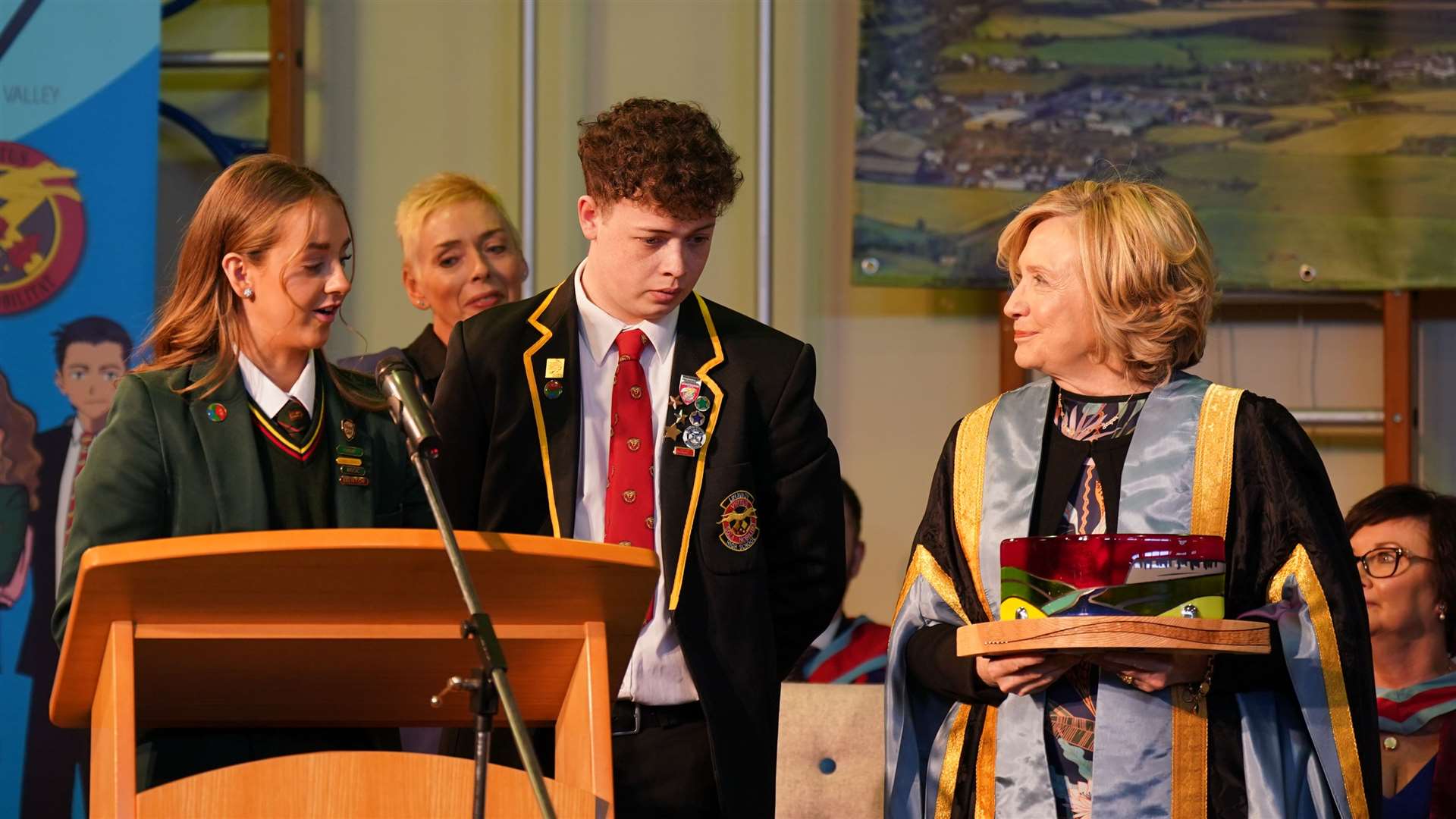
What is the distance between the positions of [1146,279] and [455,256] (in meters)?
1.82

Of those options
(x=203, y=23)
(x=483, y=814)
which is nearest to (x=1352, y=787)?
(x=483, y=814)

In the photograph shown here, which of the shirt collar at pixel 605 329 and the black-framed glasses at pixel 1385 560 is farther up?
the shirt collar at pixel 605 329

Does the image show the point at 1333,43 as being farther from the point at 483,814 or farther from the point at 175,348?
the point at 483,814

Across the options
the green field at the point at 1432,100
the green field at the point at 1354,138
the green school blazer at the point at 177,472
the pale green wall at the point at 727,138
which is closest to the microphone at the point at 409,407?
the green school blazer at the point at 177,472

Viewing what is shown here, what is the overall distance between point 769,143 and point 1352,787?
121 inches

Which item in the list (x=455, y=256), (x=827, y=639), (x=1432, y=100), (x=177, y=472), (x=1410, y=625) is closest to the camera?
(x=177, y=472)

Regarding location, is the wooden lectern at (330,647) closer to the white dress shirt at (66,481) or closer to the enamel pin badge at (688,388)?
the enamel pin badge at (688,388)

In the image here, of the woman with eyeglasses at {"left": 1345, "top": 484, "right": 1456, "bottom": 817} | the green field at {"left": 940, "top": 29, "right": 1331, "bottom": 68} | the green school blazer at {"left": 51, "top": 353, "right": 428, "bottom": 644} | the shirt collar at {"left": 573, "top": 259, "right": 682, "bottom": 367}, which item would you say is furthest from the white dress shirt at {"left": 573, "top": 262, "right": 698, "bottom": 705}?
the green field at {"left": 940, "top": 29, "right": 1331, "bottom": 68}

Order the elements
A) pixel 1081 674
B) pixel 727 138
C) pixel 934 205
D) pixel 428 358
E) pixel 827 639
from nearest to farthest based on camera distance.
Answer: pixel 1081 674 < pixel 428 358 < pixel 827 639 < pixel 934 205 < pixel 727 138

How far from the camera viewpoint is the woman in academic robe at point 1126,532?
2170mm

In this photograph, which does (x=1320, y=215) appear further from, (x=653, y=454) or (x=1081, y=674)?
(x=653, y=454)

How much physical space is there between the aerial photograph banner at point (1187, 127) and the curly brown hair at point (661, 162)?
2.38 meters

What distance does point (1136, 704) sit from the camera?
217 cm

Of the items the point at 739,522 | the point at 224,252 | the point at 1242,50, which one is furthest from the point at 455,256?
the point at 1242,50
